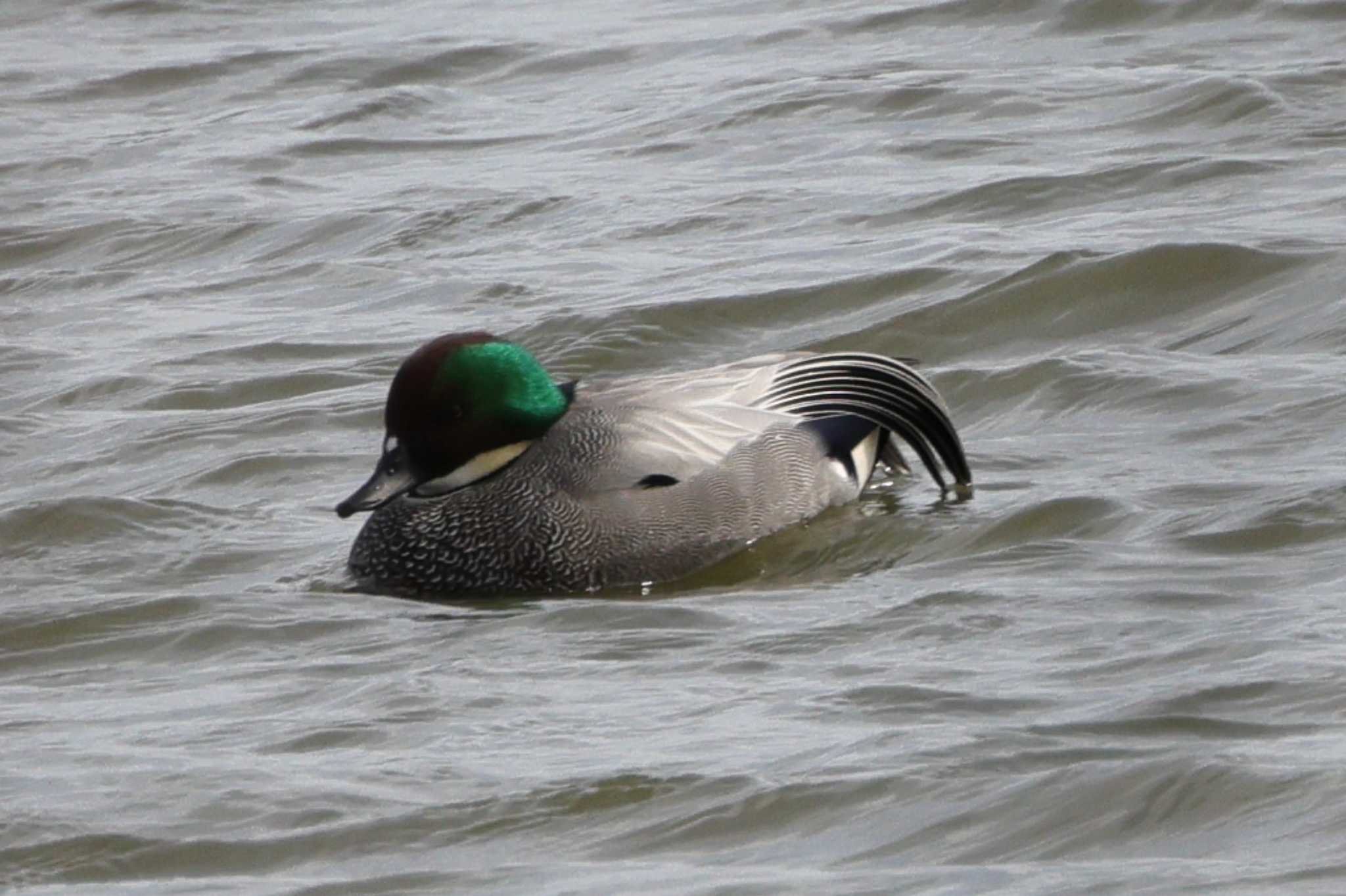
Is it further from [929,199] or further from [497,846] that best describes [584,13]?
[497,846]

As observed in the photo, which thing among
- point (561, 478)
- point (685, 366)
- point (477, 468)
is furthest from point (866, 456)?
point (685, 366)

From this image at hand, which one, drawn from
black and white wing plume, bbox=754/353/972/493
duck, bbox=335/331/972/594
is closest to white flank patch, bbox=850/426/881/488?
black and white wing plume, bbox=754/353/972/493

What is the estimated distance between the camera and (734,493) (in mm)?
8141

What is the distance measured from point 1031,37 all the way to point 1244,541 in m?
7.29

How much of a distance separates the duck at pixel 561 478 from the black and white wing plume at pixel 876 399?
0.08 m

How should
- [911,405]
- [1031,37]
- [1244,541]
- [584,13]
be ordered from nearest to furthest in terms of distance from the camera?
1. [1244,541]
2. [911,405]
3. [1031,37]
4. [584,13]

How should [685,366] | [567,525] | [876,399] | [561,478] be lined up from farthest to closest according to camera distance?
[685,366] < [876,399] < [561,478] < [567,525]

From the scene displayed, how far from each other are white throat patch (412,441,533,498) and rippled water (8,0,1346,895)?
1.37 feet

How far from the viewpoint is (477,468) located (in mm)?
8141

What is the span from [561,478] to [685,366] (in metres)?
2.14

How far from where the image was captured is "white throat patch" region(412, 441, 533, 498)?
8133 mm

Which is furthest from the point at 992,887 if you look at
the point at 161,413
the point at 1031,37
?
the point at 1031,37

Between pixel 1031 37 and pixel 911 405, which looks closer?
pixel 911 405

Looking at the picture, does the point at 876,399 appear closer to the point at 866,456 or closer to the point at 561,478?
the point at 866,456
